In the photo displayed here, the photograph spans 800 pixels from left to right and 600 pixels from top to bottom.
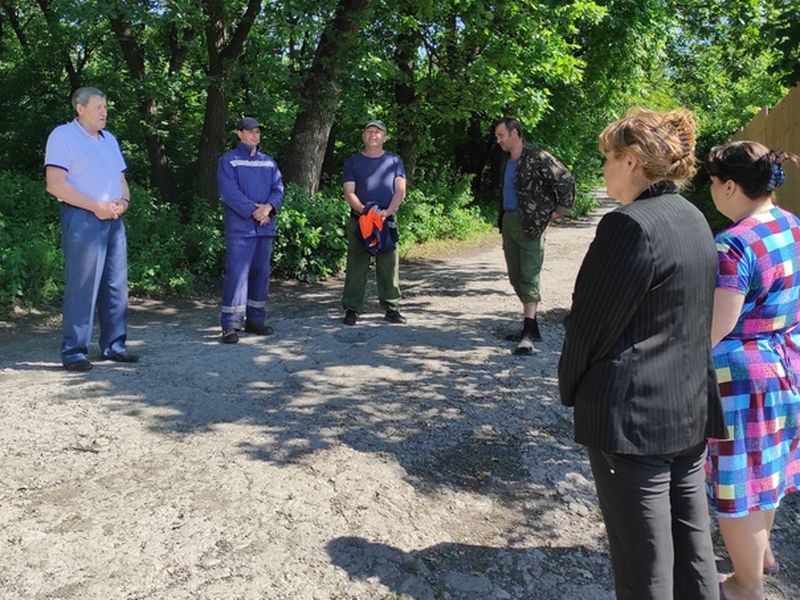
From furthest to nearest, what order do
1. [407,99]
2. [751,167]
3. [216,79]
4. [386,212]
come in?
[407,99], [216,79], [386,212], [751,167]

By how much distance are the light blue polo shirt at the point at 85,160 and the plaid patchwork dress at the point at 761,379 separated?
4256 millimetres

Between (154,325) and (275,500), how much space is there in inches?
163

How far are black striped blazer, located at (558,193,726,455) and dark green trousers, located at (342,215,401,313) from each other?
475cm

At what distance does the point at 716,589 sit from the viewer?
2.35 metres

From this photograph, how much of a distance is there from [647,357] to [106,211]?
13.9 ft

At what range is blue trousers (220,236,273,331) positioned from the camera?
6.19 m

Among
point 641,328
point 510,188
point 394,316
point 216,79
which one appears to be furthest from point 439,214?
point 641,328

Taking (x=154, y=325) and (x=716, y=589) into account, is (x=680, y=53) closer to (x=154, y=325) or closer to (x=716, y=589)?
(x=154, y=325)

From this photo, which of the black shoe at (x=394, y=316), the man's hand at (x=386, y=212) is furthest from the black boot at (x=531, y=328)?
the man's hand at (x=386, y=212)

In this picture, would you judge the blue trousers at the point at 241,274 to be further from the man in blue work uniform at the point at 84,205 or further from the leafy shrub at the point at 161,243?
the leafy shrub at the point at 161,243

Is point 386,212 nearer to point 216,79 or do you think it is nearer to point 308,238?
point 308,238

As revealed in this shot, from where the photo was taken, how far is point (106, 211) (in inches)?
203

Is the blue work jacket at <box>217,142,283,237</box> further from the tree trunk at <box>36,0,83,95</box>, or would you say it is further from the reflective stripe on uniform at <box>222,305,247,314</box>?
the tree trunk at <box>36,0,83,95</box>

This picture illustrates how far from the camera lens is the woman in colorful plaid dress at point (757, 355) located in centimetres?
252
